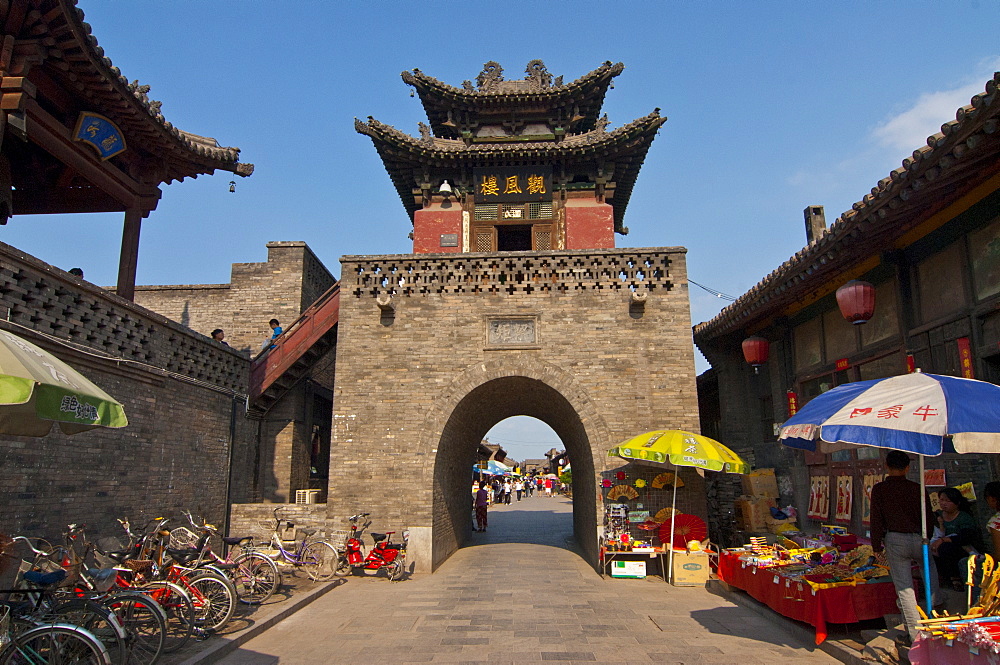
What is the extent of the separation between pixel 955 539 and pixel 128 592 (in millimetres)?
7064

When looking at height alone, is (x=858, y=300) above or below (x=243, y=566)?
above

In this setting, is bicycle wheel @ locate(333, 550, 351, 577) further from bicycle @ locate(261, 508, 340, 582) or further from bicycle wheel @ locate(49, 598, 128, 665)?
bicycle wheel @ locate(49, 598, 128, 665)

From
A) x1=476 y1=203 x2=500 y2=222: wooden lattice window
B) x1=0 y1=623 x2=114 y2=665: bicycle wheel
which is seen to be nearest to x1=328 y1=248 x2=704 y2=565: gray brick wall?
x1=476 y1=203 x2=500 y2=222: wooden lattice window

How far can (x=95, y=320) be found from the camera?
797 cm

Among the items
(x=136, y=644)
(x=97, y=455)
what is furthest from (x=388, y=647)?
(x=97, y=455)

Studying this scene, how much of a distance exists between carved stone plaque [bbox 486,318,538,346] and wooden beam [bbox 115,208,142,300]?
586 cm

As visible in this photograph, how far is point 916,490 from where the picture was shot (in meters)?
5.02

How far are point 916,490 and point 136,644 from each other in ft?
20.9

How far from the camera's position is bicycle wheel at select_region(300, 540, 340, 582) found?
30.2 ft

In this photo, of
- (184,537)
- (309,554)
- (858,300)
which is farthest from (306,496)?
(858,300)

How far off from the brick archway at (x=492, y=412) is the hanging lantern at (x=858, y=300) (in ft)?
15.5

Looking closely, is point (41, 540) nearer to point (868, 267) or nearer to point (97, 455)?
point (97, 455)

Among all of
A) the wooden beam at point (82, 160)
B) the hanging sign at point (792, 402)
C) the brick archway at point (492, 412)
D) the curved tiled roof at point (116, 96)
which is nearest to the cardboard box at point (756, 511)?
the hanging sign at point (792, 402)

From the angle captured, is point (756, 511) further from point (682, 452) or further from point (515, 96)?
point (515, 96)
